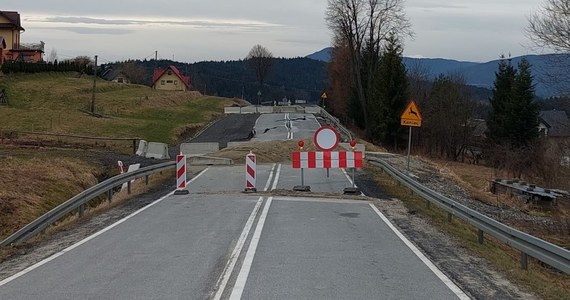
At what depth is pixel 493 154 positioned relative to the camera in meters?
56.6

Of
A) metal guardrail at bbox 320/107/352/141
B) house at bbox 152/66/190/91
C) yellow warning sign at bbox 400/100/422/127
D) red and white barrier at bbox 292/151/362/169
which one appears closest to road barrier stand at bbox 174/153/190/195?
red and white barrier at bbox 292/151/362/169

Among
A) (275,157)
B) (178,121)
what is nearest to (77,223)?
(275,157)

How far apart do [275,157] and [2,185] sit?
15.5m

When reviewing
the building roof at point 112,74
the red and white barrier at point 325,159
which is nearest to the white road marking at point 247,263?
the red and white barrier at point 325,159

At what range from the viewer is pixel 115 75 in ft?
500

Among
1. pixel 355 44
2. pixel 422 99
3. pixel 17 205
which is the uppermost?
pixel 355 44

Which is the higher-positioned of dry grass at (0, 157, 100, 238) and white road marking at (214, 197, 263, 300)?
white road marking at (214, 197, 263, 300)

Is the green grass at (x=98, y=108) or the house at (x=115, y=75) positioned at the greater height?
the house at (x=115, y=75)

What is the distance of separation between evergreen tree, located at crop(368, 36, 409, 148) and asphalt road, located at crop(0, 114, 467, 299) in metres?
41.0

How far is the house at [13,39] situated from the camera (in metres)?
97.1

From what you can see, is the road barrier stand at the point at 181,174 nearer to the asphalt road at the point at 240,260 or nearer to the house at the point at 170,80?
the asphalt road at the point at 240,260

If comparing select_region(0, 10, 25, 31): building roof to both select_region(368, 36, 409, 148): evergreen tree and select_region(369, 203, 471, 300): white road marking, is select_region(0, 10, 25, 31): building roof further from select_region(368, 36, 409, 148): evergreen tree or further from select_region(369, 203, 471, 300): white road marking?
select_region(369, 203, 471, 300): white road marking

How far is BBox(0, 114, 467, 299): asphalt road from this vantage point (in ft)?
25.9

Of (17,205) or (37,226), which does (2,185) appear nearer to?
(17,205)
